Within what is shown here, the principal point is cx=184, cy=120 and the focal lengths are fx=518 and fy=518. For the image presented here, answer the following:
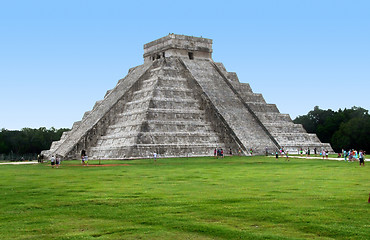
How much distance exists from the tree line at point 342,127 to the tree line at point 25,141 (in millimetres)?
49209

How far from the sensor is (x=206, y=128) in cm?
5344

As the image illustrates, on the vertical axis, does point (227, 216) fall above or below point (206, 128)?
below

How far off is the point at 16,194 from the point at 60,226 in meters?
6.56

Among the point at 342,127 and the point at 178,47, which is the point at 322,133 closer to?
→ the point at 342,127

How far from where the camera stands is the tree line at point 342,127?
75.4 metres

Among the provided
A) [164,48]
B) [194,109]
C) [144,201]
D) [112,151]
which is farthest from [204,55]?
[144,201]

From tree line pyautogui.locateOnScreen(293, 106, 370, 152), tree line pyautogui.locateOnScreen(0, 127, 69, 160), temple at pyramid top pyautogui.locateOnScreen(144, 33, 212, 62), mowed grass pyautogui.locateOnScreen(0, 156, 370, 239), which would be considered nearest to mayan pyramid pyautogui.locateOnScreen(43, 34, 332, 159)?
temple at pyramid top pyautogui.locateOnScreen(144, 33, 212, 62)

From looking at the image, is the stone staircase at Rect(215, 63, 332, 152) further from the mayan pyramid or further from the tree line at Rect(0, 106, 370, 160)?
the tree line at Rect(0, 106, 370, 160)

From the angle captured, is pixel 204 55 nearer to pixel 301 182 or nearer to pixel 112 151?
pixel 112 151

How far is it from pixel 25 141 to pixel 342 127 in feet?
189

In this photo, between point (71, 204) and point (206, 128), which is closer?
point (71, 204)

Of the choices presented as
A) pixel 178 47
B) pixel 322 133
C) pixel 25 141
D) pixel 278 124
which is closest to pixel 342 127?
pixel 322 133

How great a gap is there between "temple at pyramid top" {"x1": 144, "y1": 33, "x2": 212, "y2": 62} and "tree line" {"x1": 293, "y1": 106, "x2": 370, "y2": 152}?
85.6 feet

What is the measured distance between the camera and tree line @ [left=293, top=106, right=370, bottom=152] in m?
75.4
